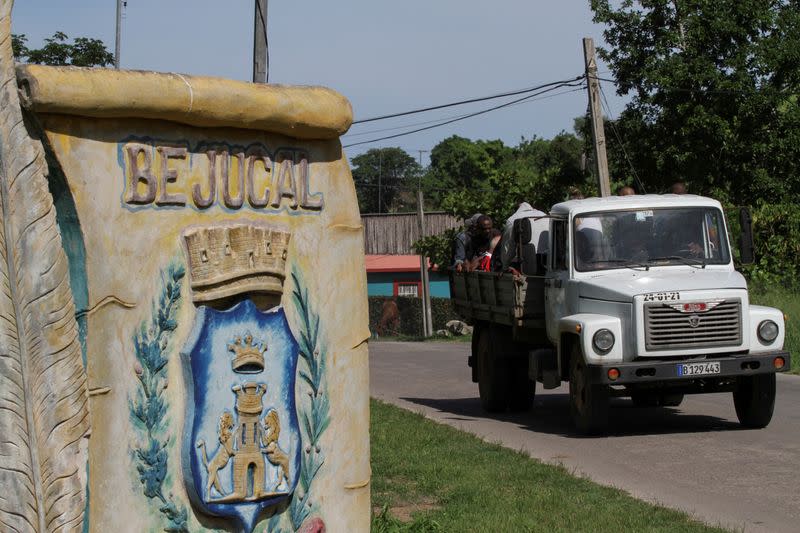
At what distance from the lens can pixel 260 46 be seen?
12.9 m

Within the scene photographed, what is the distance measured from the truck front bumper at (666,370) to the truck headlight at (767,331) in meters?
0.24

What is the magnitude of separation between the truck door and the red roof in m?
38.9

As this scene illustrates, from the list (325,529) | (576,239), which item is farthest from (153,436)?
(576,239)

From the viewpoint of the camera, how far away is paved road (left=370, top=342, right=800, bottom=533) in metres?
9.05

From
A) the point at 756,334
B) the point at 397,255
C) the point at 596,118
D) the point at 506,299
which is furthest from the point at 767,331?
the point at 397,255

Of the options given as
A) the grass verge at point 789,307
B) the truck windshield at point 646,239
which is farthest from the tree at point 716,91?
the truck windshield at point 646,239

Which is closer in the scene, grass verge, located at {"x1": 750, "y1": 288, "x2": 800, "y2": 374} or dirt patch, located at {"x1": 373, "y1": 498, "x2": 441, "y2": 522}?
dirt patch, located at {"x1": 373, "y1": 498, "x2": 441, "y2": 522}

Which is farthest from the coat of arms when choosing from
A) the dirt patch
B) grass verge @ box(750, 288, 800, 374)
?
grass verge @ box(750, 288, 800, 374)

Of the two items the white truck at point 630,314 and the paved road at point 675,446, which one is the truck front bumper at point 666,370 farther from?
the paved road at point 675,446

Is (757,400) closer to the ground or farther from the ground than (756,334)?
closer to the ground

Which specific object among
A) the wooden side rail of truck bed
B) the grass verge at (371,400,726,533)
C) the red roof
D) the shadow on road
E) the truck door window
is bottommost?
the shadow on road

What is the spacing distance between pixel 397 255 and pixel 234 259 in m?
54.1

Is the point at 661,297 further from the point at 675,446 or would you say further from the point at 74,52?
the point at 74,52

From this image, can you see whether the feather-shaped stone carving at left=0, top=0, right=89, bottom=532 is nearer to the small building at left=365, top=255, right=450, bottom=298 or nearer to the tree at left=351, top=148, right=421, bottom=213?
the small building at left=365, top=255, right=450, bottom=298
